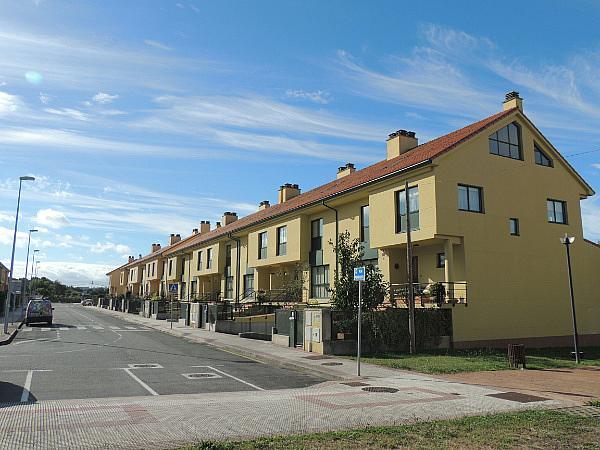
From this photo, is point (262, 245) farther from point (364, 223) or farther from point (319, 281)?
point (364, 223)

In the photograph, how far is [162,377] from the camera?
1353cm

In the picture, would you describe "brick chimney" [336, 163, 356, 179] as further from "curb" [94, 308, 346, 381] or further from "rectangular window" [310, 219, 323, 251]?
"curb" [94, 308, 346, 381]

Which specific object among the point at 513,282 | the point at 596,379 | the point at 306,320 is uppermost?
the point at 513,282

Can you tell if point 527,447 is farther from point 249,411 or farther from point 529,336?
point 529,336

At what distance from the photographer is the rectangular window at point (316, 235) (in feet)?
102

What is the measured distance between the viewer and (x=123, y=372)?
557 inches

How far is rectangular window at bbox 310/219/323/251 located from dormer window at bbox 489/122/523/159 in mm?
11239

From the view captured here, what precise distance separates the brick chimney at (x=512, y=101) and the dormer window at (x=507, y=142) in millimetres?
1098

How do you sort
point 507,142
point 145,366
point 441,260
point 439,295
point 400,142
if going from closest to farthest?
1. point 145,366
2. point 439,295
3. point 441,260
4. point 507,142
5. point 400,142

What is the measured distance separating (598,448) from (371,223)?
17856 millimetres

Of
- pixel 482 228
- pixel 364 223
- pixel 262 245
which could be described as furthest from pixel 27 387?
pixel 262 245

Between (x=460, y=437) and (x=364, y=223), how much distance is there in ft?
64.8

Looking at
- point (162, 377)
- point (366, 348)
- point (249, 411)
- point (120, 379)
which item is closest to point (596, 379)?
point (366, 348)

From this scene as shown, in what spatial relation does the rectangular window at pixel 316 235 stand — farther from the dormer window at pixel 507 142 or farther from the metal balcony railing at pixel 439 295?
the dormer window at pixel 507 142
